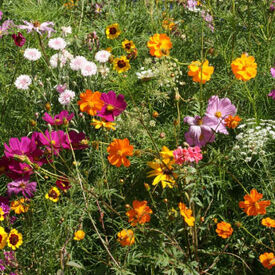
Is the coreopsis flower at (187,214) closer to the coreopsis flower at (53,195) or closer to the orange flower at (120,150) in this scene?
the orange flower at (120,150)

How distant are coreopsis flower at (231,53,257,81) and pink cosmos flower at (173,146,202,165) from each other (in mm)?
388

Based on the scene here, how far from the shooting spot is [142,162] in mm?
1831

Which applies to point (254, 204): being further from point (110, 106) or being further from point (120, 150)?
point (110, 106)

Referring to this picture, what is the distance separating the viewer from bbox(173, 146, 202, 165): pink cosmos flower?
1381 mm

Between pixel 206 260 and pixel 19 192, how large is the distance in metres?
0.93

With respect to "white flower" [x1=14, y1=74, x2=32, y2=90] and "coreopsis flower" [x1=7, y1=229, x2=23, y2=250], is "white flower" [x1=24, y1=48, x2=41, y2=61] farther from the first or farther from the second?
"coreopsis flower" [x1=7, y1=229, x2=23, y2=250]

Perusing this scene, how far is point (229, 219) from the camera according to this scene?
174 centimetres

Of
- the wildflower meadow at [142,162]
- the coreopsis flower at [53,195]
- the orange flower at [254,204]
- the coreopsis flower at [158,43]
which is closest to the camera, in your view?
the orange flower at [254,204]

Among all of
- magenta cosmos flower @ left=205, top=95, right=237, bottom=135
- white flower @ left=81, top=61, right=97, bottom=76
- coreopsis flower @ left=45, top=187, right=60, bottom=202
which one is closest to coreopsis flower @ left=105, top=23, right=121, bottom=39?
white flower @ left=81, top=61, right=97, bottom=76

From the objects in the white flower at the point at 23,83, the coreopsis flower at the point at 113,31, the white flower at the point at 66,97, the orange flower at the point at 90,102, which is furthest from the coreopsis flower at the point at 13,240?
the coreopsis flower at the point at 113,31

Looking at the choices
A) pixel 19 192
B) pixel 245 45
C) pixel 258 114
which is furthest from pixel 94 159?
pixel 245 45

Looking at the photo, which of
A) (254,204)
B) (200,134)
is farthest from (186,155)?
(200,134)

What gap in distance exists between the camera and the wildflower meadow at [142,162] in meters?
1.47

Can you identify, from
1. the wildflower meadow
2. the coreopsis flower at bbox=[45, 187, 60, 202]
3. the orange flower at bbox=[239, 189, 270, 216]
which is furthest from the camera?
the coreopsis flower at bbox=[45, 187, 60, 202]
